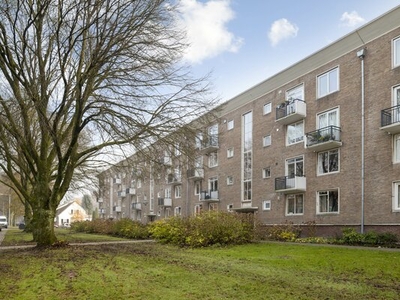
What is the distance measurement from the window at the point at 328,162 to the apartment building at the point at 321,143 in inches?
2.6

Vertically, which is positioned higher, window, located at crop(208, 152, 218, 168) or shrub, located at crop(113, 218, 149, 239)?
window, located at crop(208, 152, 218, 168)

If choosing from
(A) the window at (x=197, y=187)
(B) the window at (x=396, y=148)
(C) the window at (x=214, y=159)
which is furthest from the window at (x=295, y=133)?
(A) the window at (x=197, y=187)

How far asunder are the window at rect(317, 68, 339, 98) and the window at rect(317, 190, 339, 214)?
6.61 meters

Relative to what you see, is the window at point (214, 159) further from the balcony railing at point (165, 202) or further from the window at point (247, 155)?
the balcony railing at point (165, 202)

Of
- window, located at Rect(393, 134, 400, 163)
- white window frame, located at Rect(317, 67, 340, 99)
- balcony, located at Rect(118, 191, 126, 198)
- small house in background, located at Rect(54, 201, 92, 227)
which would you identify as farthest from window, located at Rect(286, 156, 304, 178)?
small house in background, located at Rect(54, 201, 92, 227)

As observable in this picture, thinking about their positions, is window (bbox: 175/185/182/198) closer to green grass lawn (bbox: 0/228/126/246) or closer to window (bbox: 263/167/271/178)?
green grass lawn (bbox: 0/228/126/246)

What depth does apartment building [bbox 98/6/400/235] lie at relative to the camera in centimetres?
2000

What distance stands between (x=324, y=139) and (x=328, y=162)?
167 cm

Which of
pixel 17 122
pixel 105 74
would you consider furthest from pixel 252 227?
pixel 17 122

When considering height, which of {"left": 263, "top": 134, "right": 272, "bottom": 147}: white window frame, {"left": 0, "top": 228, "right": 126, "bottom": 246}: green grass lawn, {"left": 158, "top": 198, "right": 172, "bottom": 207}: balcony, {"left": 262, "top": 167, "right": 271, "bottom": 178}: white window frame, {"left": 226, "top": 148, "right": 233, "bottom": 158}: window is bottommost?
{"left": 0, "top": 228, "right": 126, "bottom": 246}: green grass lawn

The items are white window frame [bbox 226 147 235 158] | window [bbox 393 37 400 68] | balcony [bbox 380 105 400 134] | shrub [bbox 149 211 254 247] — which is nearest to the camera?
shrub [bbox 149 211 254 247]

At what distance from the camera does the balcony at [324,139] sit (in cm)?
2316

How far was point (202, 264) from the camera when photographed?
35.8 ft

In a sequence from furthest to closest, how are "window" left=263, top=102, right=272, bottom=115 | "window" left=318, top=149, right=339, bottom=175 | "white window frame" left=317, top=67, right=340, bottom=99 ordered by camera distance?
1. "window" left=263, top=102, right=272, bottom=115
2. "white window frame" left=317, top=67, right=340, bottom=99
3. "window" left=318, top=149, right=339, bottom=175
